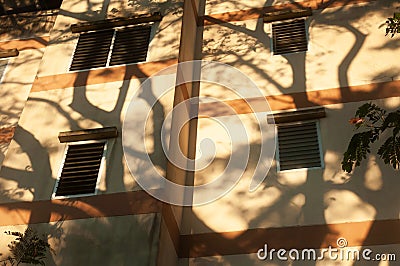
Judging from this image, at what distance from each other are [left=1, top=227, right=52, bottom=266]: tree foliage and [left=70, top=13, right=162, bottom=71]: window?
3.58 metres

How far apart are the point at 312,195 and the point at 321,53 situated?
3157 mm

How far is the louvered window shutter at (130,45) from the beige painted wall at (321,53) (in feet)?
4.54

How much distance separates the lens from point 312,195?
7.66 meters

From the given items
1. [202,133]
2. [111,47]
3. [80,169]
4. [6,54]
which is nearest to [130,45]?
[111,47]

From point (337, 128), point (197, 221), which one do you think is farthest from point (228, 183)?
point (337, 128)

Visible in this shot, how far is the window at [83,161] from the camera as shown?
7500 millimetres

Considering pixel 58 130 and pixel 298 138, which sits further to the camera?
pixel 298 138

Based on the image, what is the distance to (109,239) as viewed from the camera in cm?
671

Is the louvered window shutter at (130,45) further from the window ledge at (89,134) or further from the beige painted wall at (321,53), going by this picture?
the window ledge at (89,134)

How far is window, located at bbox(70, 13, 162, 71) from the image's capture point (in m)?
9.30

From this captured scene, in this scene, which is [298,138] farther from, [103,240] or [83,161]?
[103,240]

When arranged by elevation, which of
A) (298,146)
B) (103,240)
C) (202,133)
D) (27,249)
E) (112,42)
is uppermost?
(112,42)

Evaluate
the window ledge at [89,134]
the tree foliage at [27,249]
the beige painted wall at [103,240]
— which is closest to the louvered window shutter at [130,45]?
the window ledge at [89,134]

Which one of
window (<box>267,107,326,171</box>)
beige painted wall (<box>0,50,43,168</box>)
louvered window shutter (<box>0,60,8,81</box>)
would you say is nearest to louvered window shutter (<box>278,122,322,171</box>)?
window (<box>267,107,326,171</box>)
